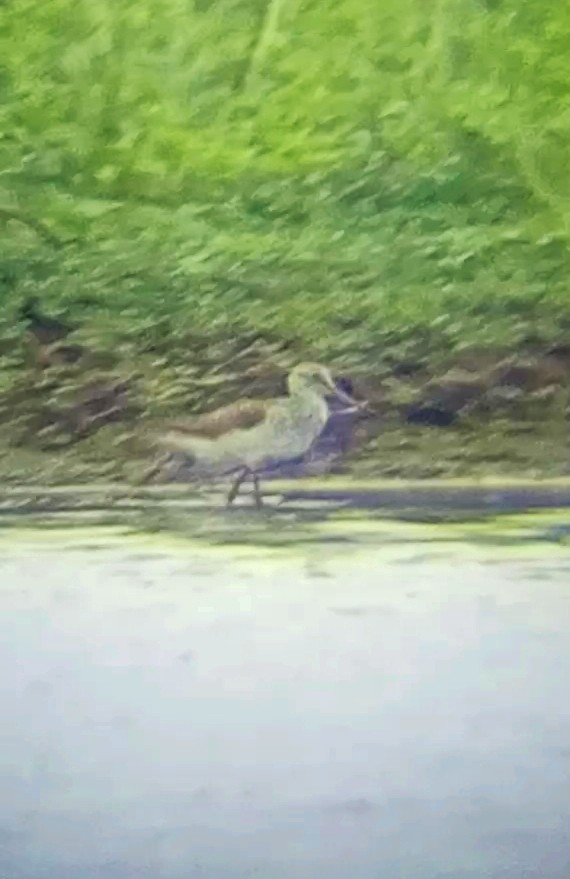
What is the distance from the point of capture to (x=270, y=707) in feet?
5.10

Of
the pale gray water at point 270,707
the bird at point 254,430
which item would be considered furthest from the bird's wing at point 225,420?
the pale gray water at point 270,707

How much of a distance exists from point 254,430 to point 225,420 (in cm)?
3

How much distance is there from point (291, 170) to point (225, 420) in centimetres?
29

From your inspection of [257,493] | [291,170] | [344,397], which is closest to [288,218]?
[291,170]

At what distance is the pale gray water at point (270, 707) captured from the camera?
5.08 ft

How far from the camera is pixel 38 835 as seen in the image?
1.55 m

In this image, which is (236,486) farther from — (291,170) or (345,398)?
(291,170)

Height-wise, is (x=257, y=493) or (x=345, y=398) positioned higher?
(x=345, y=398)

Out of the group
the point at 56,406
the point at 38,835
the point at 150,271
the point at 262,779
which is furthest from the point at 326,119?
the point at 38,835

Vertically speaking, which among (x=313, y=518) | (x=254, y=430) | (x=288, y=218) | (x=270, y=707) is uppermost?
(x=288, y=218)

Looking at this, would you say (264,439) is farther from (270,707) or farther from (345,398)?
(270,707)

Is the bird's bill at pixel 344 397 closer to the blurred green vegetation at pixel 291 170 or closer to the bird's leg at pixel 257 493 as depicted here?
the blurred green vegetation at pixel 291 170

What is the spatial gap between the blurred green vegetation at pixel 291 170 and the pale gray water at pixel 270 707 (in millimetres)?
254

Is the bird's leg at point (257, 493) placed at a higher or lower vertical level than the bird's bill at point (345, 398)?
lower
